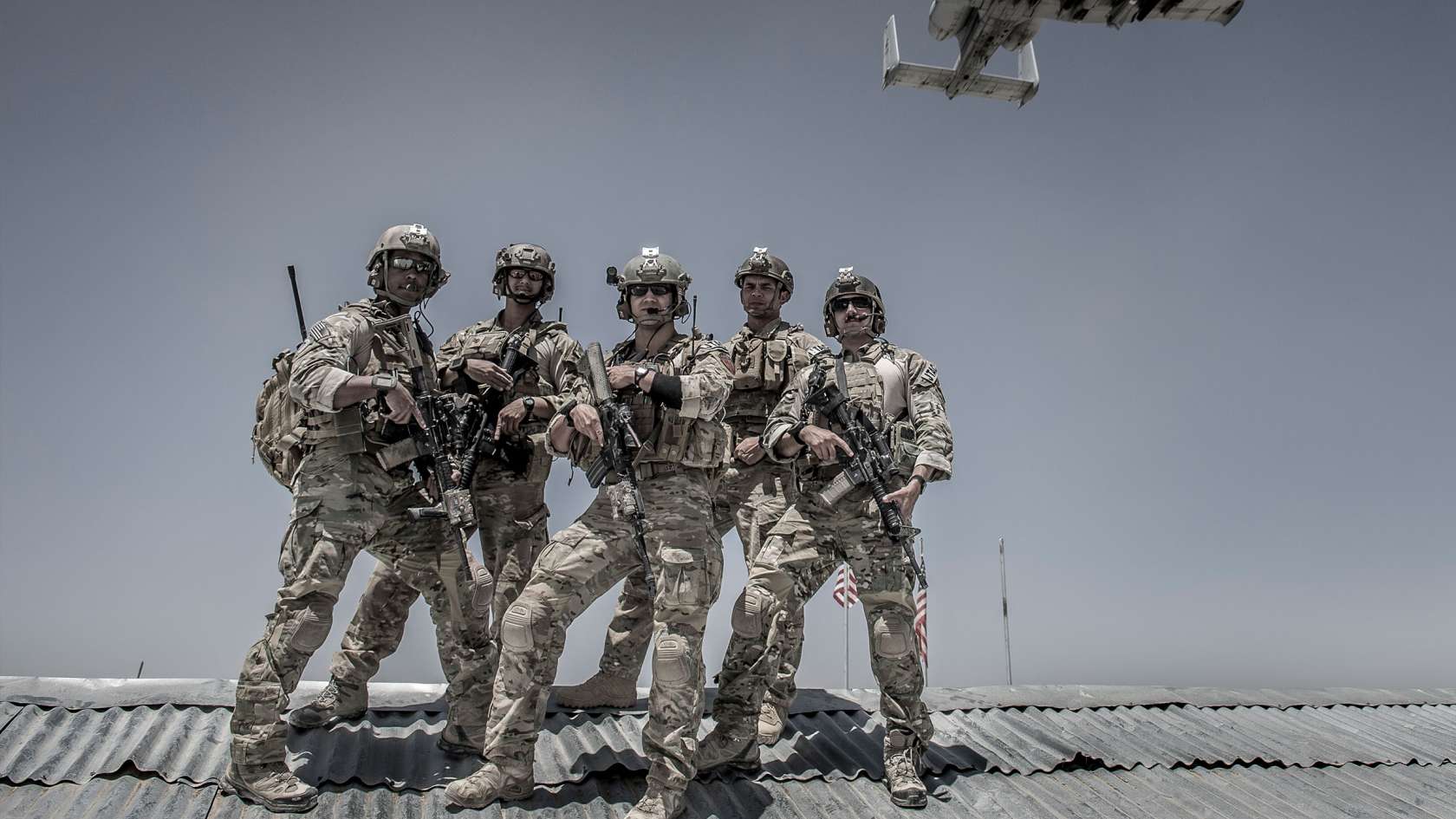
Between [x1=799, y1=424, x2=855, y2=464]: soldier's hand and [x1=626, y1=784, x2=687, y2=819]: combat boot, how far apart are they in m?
2.16

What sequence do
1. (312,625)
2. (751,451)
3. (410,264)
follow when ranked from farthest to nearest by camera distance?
1. (751,451)
2. (410,264)
3. (312,625)

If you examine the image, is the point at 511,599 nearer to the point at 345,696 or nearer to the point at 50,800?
the point at 345,696

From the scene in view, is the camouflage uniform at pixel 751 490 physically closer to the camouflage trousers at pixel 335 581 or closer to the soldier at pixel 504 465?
the soldier at pixel 504 465

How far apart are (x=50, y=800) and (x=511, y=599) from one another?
2.70 meters

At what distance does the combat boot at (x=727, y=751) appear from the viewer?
Answer: 19.1ft

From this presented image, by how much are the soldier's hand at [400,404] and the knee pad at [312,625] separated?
1.10 m

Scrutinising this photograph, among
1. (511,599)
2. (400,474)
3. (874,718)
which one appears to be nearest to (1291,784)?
(874,718)

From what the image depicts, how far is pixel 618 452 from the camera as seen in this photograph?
5.30m

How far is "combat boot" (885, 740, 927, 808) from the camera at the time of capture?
5570mm

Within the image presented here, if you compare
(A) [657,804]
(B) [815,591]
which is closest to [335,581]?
(A) [657,804]

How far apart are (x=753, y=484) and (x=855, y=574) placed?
1.68 m

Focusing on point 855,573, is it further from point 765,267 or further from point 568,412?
point 765,267

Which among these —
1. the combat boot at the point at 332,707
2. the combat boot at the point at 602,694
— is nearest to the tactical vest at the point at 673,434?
the combat boot at the point at 602,694

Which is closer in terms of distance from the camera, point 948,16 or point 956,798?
point 956,798
